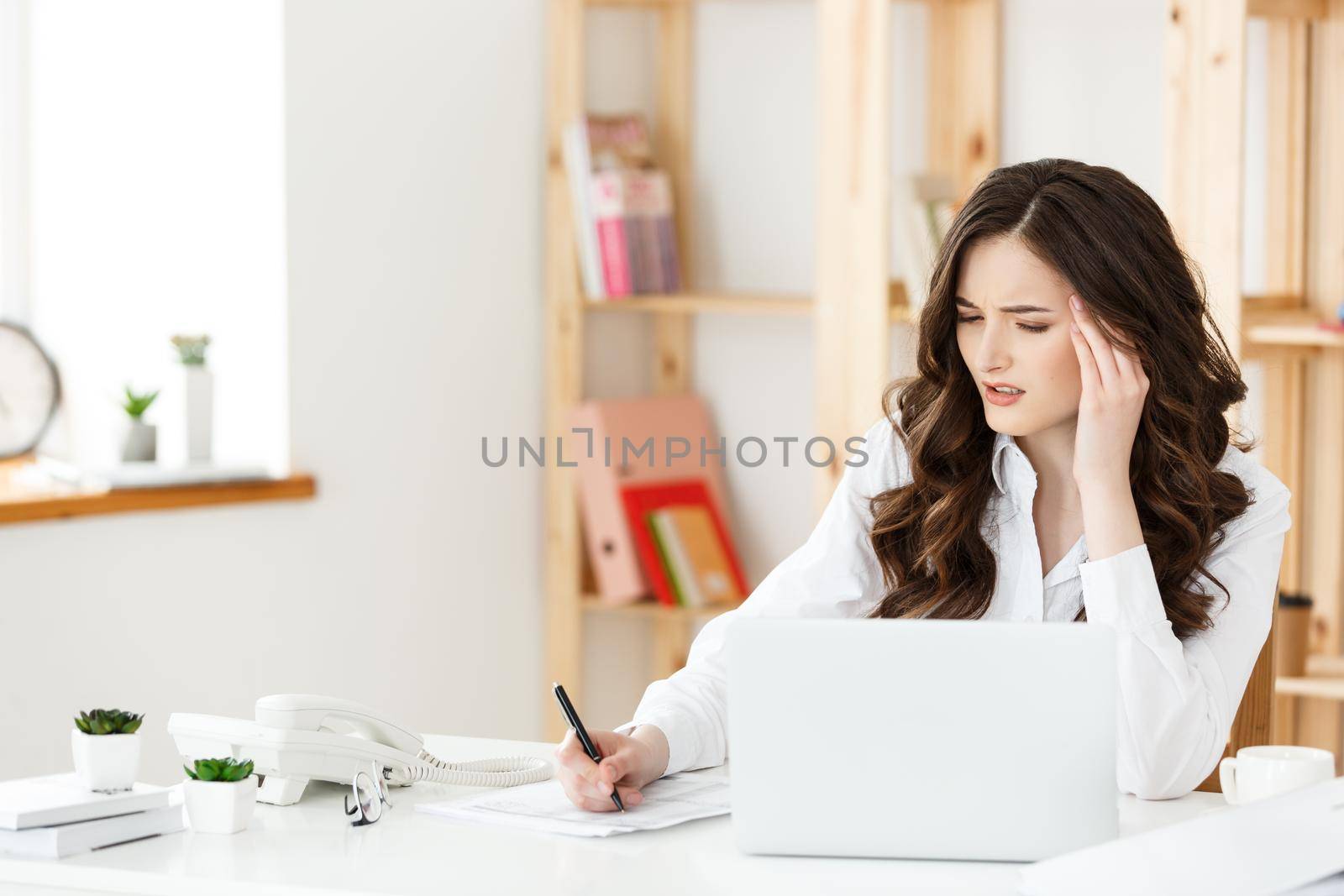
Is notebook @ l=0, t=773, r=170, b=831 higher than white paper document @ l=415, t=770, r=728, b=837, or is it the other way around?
notebook @ l=0, t=773, r=170, b=831

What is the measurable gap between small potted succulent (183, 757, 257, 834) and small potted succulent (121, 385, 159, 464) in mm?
1568

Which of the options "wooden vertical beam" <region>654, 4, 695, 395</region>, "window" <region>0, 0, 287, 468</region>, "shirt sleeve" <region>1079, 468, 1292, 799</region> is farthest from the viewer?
"wooden vertical beam" <region>654, 4, 695, 395</region>

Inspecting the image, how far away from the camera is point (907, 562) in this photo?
194cm

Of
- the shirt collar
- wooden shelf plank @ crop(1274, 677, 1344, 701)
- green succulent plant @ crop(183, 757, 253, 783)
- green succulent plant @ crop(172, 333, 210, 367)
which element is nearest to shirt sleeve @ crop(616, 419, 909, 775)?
the shirt collar

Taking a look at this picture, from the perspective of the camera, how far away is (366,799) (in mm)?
1429

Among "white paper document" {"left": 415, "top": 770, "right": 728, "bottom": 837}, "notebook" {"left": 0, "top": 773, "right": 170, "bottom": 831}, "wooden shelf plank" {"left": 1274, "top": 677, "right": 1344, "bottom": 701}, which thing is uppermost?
"notebook" {"left": 0, "top": 773, "right": 170, "bottom": 831}

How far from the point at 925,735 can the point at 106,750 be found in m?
0.68

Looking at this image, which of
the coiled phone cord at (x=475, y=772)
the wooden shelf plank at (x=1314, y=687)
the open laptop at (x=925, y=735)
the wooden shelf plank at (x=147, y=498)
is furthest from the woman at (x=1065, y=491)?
the wooden shelf plank at (x=147, y=498)

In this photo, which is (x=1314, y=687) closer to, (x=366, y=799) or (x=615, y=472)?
(x=615, y=472)

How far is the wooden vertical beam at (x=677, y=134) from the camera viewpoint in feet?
11.9

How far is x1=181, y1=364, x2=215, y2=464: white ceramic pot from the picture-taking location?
2854 mm

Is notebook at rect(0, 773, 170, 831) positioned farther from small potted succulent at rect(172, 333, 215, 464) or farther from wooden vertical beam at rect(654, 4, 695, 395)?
wooden vertical beam at rect(654, 4, 695, 395)

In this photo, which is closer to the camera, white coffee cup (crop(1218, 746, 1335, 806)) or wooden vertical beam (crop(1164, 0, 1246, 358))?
white coffee cup (crop(1218, 746, 1335, 806))

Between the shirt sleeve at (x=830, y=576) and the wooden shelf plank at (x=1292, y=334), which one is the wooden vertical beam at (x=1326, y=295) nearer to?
the wooden shelf plank at (x=1292, y=334)
